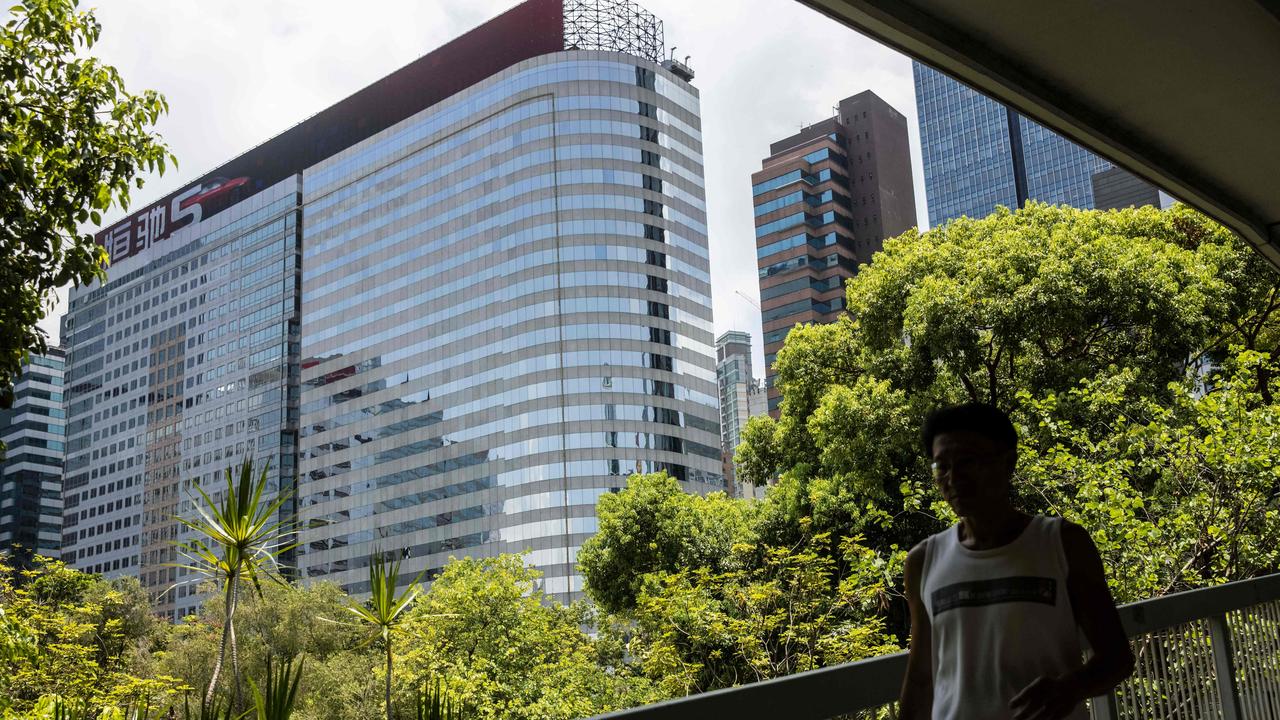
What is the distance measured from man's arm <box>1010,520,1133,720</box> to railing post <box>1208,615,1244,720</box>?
76.7 inches

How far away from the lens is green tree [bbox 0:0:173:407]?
3.69m

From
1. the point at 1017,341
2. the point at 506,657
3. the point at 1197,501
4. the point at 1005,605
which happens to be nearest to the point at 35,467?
the point at 506,657

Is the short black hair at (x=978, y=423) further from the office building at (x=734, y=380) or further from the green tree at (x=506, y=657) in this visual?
the office building at (x=734, y=380)

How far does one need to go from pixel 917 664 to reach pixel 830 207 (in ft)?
274

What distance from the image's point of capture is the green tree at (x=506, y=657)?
705 inches

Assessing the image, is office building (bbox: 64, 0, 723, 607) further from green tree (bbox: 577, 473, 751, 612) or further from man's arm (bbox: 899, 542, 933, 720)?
man's arm (bbox: 899, 542, 933, 720)

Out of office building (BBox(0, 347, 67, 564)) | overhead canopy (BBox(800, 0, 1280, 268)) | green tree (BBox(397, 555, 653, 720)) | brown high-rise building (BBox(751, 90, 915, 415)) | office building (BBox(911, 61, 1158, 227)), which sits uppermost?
office building (BBox(911, 61, 1158, 227))

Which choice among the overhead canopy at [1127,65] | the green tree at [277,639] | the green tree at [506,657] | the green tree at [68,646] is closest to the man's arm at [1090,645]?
the overhead canopy at [1127,65]

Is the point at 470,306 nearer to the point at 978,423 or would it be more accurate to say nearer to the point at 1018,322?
the point at 1018,322

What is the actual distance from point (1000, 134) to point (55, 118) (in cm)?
12388

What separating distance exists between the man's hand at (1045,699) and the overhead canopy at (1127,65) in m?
1.91

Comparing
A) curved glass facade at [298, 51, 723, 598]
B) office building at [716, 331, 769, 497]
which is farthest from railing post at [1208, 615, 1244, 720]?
office building at [716, 331, 769, 497]

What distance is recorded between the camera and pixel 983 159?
118 metres

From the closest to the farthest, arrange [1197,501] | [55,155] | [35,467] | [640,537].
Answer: [55,155] < [1197,501] < [640,537] < [35,467]
